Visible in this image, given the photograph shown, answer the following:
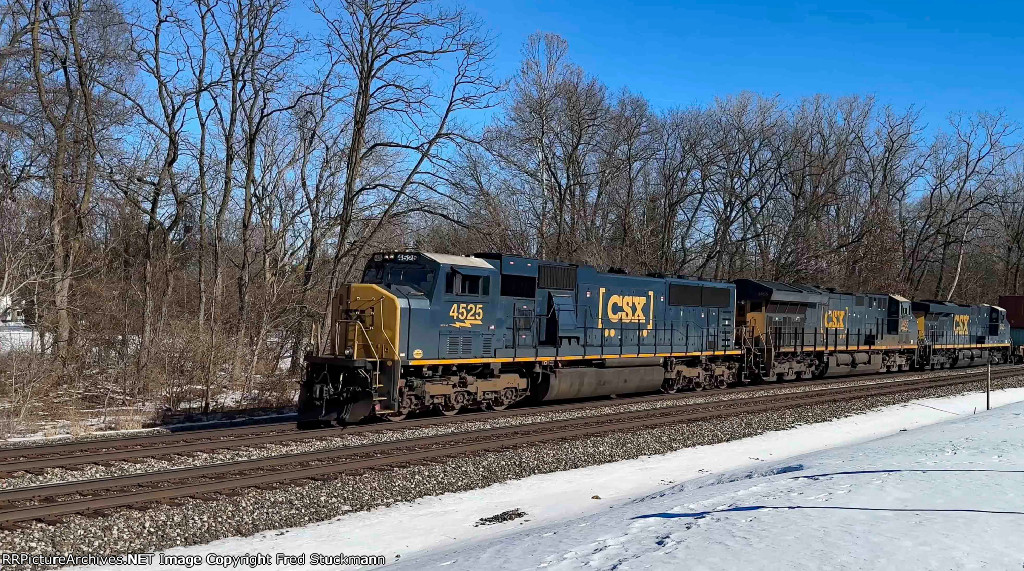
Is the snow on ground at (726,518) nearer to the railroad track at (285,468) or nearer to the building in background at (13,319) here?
the railroad track at (285,468)

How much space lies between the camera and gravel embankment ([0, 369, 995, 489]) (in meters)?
10.2

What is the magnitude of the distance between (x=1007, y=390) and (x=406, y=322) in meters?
22.3

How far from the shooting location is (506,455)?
40.0 ft

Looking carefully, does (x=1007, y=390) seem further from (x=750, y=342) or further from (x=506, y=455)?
(x=506, y=455)

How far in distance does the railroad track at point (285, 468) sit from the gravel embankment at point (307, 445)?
0.51 meters

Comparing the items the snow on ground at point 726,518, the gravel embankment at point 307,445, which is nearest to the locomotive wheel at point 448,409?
the gravel embankment at point 307,445

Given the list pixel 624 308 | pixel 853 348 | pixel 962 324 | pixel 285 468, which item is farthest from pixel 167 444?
pixel 962 324

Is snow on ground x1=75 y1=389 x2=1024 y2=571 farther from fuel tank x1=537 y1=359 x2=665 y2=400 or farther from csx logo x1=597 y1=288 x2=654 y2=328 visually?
csx logo x1=597 y1=288 x2=654 y2=328

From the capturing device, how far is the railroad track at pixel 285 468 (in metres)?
8.55

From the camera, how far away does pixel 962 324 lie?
120ft

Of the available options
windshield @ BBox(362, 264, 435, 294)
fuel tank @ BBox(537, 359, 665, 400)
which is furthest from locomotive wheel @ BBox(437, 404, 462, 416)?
Answer: fuel tank @ BBox(537, 359, 665, 400)

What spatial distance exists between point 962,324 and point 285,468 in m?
36.0

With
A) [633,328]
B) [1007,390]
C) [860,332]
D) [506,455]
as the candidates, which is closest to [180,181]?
[633,328]

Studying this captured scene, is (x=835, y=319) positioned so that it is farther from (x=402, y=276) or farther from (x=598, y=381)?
(x=402, y=276)
